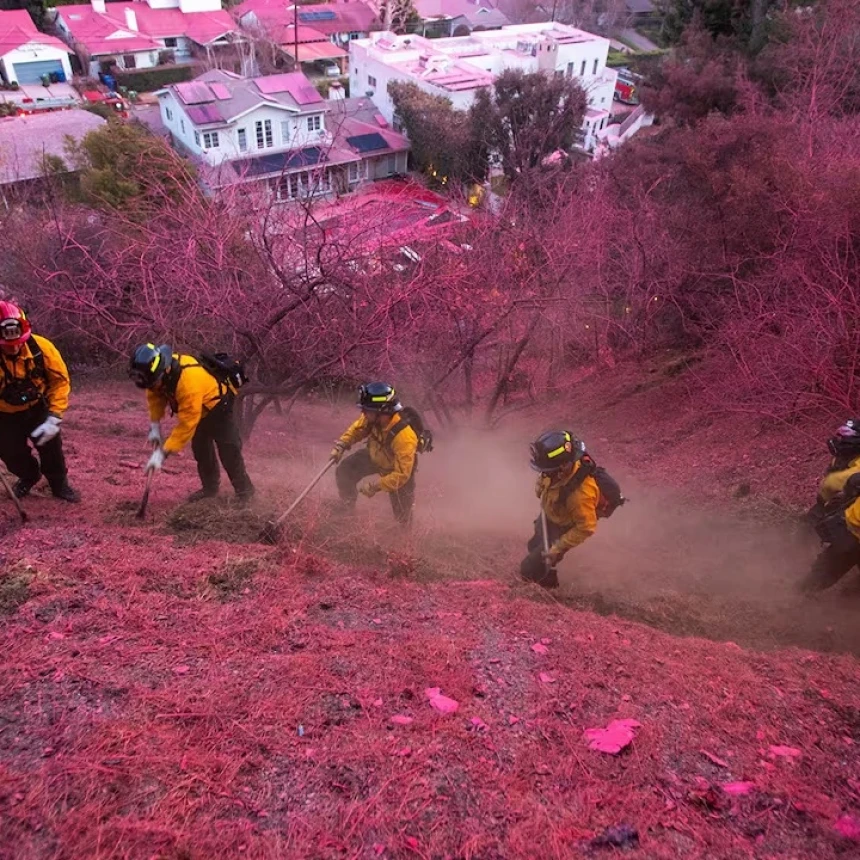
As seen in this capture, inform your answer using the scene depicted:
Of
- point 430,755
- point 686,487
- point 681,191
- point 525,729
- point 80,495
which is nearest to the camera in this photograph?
point 430,755

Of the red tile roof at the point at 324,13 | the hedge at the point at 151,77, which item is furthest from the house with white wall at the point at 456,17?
the hedge at the point at 151,77

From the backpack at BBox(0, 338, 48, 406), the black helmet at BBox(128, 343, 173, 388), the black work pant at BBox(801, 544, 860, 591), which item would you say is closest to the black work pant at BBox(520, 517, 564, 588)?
the black work pant at BBox(801, 544, 860, 591)

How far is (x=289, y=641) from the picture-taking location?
4.18 m

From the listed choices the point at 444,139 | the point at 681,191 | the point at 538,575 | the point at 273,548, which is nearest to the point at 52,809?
the point at 273,548

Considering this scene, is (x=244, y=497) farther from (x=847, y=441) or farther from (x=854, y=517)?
(x=847, y=441)

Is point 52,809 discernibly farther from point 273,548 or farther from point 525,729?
point 273,548

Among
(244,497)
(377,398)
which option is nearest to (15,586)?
(244,497)

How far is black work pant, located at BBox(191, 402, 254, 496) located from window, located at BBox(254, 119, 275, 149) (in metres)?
24.6

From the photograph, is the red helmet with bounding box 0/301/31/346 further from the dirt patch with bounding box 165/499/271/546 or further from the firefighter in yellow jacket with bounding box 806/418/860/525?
the firefighter in yellow jacket with bounding box 806/418/860/525

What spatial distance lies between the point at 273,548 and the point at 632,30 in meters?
57.8

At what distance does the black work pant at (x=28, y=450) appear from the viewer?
5.35m

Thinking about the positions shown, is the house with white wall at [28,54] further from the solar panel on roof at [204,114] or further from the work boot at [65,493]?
the work boot at [65,493]

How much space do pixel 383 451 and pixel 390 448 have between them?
4.3 inches

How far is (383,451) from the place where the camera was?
19.5ft
